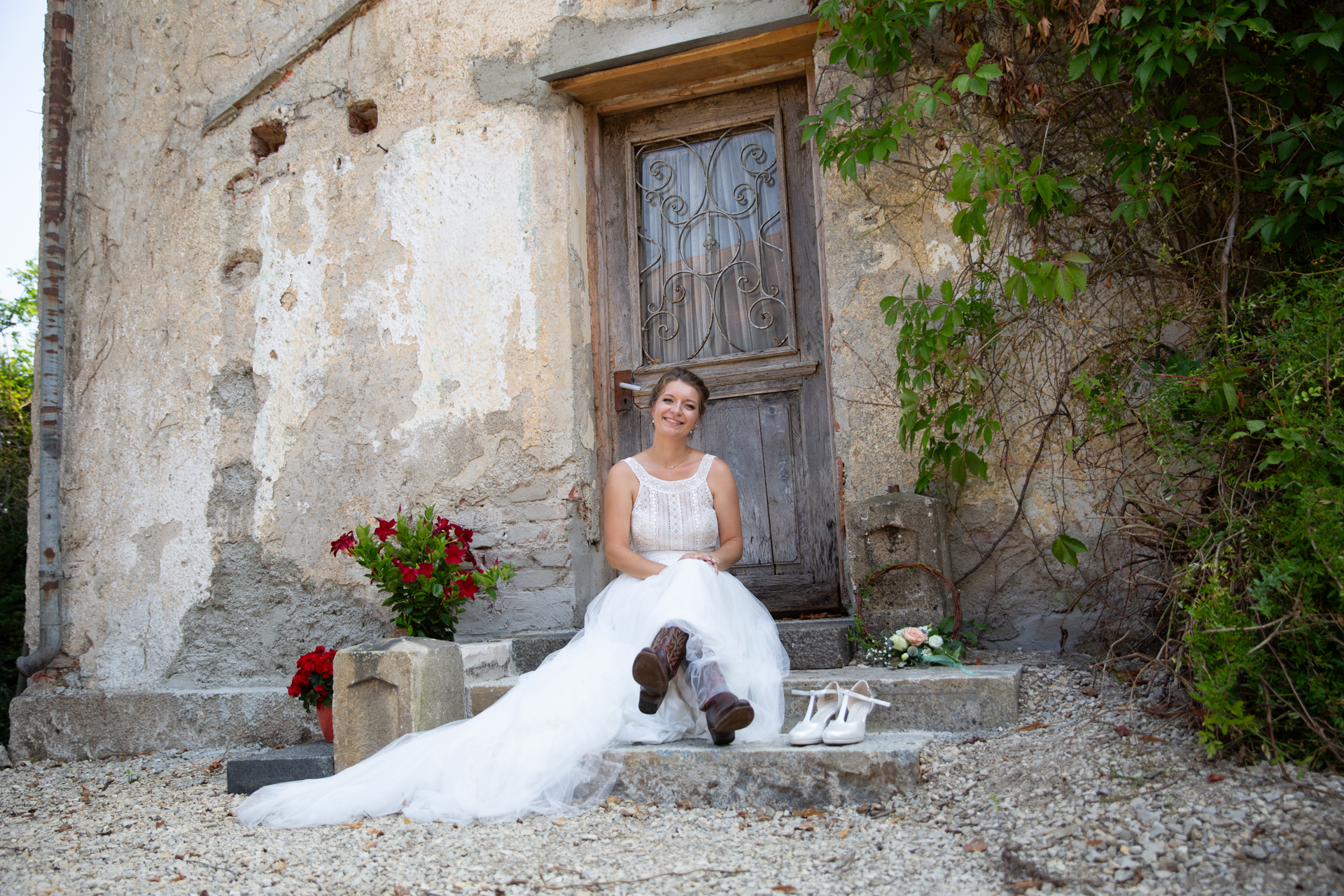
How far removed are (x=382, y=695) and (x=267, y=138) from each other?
301 cm

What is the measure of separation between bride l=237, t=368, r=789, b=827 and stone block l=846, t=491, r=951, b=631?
0.41 m

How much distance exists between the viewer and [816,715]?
109 inches

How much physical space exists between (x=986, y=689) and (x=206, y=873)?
222cm

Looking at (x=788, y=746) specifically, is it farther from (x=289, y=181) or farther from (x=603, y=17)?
→ (x=289, y=181)

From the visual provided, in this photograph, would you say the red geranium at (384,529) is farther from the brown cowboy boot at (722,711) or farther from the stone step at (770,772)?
the brown cowboy boot at (722,711)

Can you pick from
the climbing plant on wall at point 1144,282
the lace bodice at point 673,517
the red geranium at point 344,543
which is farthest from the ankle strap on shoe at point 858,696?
the red geranium at point 344,543

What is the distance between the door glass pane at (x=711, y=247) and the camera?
→ 4277mm

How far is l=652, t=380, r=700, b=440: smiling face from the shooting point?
11.8 ft

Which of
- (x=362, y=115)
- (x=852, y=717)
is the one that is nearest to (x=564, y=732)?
(x=852, y=717)

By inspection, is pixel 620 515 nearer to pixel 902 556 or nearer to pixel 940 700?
pixel 902 556

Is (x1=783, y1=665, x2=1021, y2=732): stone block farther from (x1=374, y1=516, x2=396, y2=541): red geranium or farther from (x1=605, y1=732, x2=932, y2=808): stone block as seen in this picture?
(x1=374, y1=516, x2=396, y2=541): red geranium

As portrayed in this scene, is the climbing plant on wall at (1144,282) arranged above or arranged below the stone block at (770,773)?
above

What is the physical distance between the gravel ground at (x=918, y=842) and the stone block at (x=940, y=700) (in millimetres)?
90

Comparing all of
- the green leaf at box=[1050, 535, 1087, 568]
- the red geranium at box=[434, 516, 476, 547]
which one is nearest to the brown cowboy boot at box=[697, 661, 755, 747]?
the green leaf at box=[1050, 535, 1087, 568]
